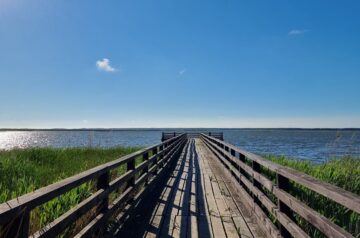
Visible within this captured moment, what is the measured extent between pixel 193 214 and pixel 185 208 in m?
0.46

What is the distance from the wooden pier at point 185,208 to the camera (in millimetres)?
2479

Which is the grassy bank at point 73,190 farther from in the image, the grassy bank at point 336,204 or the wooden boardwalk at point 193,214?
the wooden boardwalk at point 193,214

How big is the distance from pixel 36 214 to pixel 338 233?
12.5 feet

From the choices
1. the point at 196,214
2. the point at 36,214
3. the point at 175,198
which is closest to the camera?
the point at 36,214

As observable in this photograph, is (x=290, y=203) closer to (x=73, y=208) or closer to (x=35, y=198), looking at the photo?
(x=73, y=208)

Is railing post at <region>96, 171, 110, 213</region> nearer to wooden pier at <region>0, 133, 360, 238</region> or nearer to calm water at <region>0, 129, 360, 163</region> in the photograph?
wooden pier at <region>0, 133, 360, 238</region>

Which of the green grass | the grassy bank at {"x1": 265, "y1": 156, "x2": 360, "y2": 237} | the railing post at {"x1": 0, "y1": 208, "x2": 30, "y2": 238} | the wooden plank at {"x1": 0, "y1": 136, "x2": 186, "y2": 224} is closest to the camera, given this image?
the wooden plank at {"x1": 0, "y1": 136, "x2": 186, "y2": 224}

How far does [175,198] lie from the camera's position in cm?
690

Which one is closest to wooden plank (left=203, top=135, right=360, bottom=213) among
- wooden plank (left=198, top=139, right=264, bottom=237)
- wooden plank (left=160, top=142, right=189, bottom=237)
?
wooden plank (left=198, top=139, right=264, bottom=237)

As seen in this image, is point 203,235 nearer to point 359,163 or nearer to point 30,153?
point 359,163

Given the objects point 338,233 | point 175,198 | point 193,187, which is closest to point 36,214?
point 175,198

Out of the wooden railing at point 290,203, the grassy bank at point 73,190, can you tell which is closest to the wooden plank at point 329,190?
the wooden railing at point 290,203

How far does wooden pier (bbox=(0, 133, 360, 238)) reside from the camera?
8.13 ft

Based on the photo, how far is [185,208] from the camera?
6.07 m
